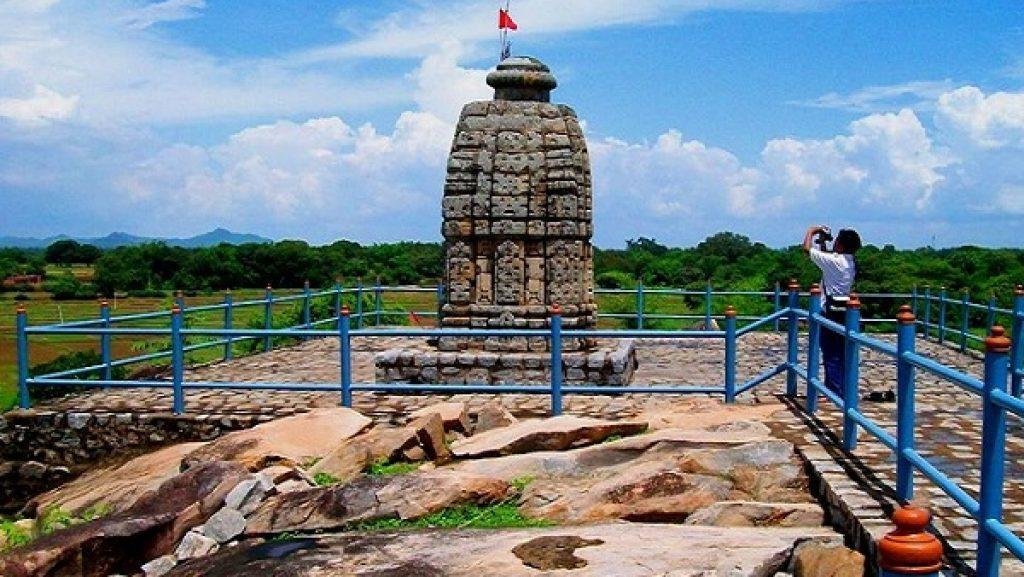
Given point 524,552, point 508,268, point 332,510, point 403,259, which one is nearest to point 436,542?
point 524,552

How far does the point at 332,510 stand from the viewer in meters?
6.69

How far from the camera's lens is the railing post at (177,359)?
978 cm

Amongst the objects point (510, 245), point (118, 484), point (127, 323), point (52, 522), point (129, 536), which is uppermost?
point (510, 245)

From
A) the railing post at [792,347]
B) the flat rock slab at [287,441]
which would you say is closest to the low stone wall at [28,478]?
the flat rock slab at [287,441]

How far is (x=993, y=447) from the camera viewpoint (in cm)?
415

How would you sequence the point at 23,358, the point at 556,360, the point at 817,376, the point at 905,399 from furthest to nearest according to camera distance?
the point at 23,358, the point at 556,360, the point at 817,376, the point at 905,399

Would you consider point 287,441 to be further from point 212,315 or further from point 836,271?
point 212,315

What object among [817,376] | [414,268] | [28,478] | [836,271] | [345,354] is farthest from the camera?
[414,268]

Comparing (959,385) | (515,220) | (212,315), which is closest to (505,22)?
(515,220)

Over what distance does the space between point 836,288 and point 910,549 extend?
622 centimetres

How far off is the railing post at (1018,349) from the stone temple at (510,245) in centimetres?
404

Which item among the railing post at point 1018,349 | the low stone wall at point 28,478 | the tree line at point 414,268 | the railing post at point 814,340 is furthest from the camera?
the tree line at point 414,268

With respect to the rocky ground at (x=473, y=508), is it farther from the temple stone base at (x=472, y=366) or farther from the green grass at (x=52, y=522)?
the temple stone base at (x=472, y=366)

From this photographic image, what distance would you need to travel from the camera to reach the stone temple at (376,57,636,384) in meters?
11.7
